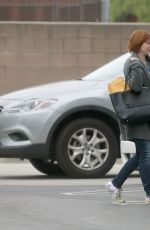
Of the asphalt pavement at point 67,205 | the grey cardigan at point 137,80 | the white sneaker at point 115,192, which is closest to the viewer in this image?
the asphalt pavement at point 67,205

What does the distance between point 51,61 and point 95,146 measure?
17.4 feet

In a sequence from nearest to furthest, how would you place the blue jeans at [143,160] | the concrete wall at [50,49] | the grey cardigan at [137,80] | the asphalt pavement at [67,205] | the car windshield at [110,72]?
the asphalt pavement at [67,205]
the grey cardigan at [137,80]
the blue jeans at [143,160]
the car windshield at [110,72]
the concrete wall at [50,49]

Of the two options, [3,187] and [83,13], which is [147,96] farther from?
[83,13]

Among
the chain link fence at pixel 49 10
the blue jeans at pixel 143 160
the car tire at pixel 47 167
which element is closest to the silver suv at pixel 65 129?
the car tire at pixel 47 167

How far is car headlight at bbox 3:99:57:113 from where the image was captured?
1193 centimetres

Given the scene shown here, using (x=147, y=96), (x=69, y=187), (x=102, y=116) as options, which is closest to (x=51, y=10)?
(x=102, y=116)

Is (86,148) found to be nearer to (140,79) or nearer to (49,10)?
(140,79)

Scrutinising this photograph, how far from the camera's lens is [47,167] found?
1299 centimetres

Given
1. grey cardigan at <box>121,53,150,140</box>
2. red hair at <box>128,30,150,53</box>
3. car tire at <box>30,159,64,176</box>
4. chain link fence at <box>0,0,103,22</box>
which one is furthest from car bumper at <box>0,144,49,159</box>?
chain link fence at <box>0,0,103,22</box>

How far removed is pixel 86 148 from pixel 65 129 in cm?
34

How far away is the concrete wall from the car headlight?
5.02 m

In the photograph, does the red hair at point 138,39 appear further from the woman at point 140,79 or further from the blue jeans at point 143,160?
the blue jeans at point 143,160

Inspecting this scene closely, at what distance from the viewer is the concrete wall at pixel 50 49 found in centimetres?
1705

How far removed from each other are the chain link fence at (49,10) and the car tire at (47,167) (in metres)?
5.02
